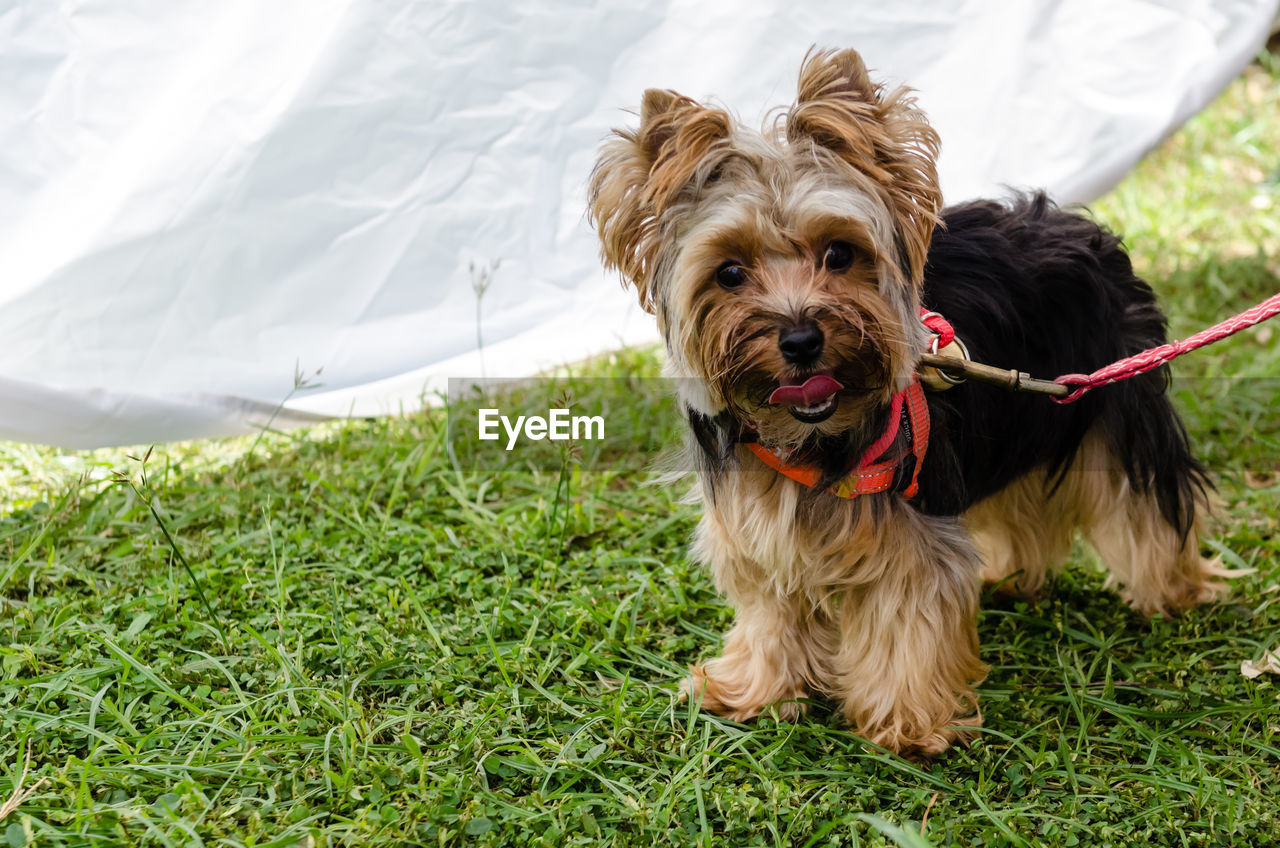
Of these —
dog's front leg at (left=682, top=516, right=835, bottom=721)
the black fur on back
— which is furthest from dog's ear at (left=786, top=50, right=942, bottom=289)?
dog's front leg at (left=682, top=516, right=835, bottom=721)

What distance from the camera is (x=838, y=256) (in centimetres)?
234

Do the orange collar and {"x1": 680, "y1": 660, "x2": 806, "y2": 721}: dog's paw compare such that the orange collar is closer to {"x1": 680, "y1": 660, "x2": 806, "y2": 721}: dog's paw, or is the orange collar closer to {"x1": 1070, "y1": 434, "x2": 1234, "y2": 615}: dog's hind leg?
{"x1": 680, "y1": 660, "x2": 806, "y2": 721}: dog's paw

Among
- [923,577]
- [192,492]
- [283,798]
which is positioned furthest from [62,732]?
[923,577]

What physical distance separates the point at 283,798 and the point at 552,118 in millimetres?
2902

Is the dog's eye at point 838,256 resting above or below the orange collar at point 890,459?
above

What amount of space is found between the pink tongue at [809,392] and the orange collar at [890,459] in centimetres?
20

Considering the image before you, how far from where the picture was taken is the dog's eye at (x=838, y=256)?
232 centimetres

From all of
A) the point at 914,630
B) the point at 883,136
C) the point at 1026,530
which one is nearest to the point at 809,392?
the point at 883,136

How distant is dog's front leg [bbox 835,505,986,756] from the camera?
2.55 metres

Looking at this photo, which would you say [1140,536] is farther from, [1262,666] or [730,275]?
[730,275]

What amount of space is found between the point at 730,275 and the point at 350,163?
87.6 inches

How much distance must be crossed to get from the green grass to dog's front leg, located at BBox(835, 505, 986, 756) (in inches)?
3.7

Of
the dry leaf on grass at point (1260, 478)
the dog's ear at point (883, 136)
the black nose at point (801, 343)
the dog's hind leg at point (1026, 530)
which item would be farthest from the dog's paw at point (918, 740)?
the dry leaf on grass at point (1260, 478)

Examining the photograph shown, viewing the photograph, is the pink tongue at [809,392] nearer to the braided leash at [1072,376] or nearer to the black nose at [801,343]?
the black nose at [801,343]
